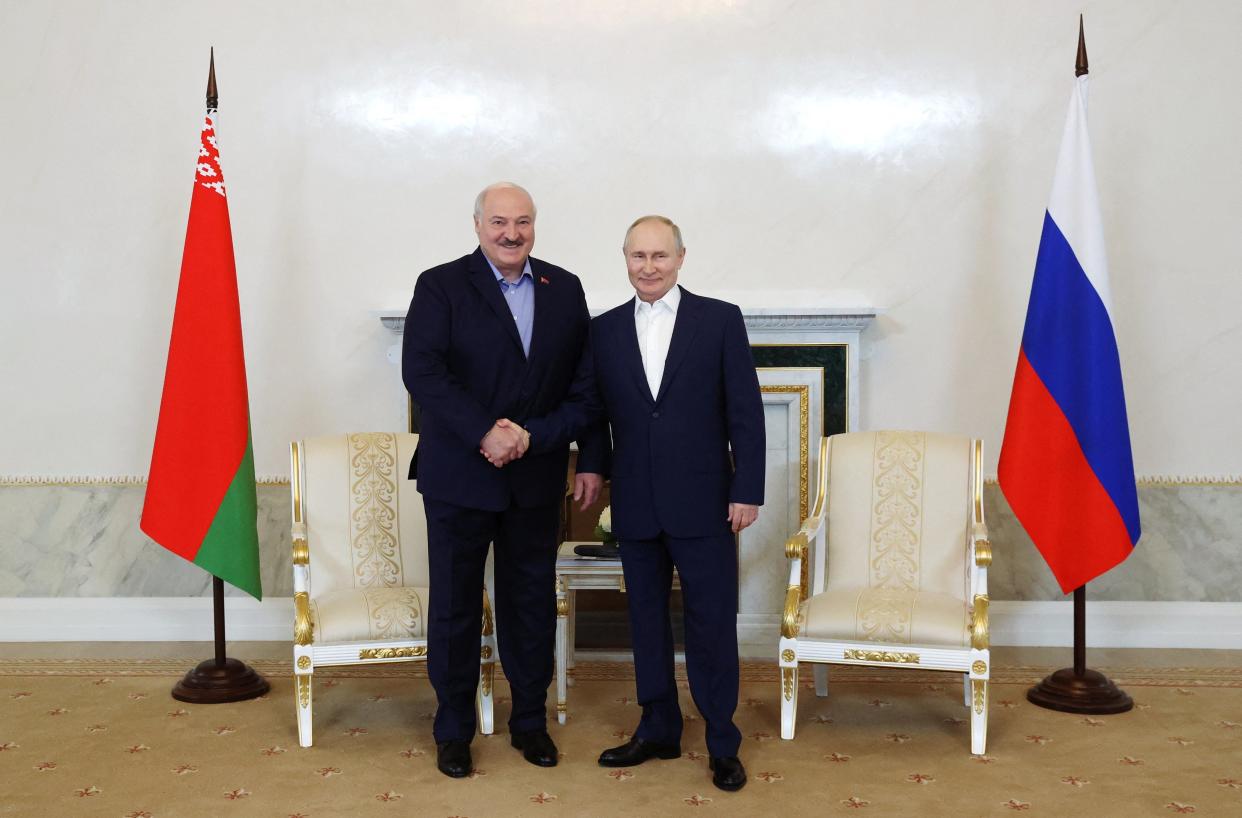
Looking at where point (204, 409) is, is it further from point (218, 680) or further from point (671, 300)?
point (671, 300)

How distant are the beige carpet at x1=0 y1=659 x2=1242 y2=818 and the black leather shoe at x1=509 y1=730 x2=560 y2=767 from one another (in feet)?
0.12

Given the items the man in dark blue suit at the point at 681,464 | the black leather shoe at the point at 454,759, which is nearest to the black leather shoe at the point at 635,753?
the man in dark blue suit at the point at 681,464

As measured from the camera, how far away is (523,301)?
379cm

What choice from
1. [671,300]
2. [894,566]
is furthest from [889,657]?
[671,300]

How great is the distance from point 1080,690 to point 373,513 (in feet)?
9.11

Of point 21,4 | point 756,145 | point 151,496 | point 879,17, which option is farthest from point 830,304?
point 21,4

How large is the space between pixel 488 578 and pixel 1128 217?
3373 mm

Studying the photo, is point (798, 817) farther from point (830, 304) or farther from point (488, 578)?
point (830, 304)

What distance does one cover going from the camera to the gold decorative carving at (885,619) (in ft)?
13.0

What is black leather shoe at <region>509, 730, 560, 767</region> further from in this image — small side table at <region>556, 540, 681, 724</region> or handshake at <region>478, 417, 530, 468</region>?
handshake at <region>478, 417, 530, 468</region>

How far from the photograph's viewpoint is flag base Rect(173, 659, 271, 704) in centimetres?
461

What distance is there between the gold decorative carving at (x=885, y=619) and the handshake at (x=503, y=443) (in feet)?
4.43

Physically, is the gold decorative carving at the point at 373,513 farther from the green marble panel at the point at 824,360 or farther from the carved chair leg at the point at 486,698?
the green marble panel at the point at 824,360

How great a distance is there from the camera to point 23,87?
5660 millimetres
